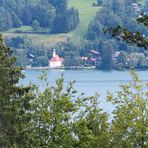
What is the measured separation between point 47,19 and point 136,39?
177 m

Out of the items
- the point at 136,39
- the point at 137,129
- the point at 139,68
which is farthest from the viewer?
the point at 139,68

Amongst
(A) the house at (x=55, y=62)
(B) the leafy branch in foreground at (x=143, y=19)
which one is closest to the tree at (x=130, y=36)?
(B) the leafy branch in foreground at (x=143, y=19)

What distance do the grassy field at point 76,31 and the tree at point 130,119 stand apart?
145548 millimetres

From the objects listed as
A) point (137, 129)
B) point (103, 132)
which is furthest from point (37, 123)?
point (137, 129)

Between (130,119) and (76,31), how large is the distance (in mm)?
155306

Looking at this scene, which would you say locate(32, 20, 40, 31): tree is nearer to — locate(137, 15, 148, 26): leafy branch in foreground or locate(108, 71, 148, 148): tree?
locate(108, 71, 148, 148): tree

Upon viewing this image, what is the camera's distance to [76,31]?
563 feet

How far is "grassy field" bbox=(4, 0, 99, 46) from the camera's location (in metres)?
165

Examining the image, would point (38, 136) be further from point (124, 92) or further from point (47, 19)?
point (47, 19)

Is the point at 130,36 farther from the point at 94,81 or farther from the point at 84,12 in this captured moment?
the point at 84,12

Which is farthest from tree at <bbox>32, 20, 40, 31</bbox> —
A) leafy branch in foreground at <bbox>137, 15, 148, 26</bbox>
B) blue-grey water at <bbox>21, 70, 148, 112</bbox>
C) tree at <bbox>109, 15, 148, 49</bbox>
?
tree at <bbox>109, 15, 148, 49</bbox>

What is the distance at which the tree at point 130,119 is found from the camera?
15.7 metres

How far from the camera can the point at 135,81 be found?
18.0m

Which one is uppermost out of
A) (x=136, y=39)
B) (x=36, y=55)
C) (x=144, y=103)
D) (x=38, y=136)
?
(x=136, y=39)
